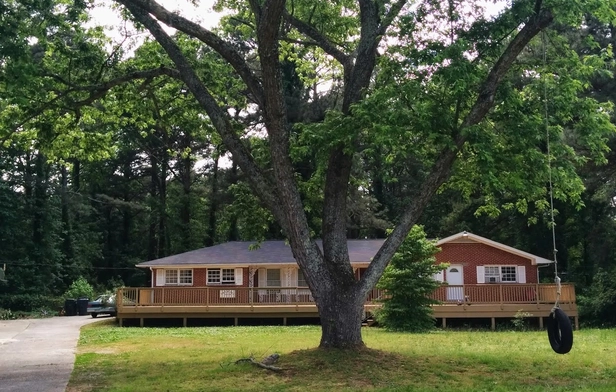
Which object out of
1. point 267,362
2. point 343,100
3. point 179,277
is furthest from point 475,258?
point 267,362

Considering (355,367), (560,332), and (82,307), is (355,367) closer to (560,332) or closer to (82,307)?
(560,332)

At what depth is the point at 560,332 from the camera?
9672mm


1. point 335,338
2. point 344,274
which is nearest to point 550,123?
point 344,274

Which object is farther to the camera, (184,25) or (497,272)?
(497,272)

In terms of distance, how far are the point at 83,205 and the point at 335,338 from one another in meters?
37.2

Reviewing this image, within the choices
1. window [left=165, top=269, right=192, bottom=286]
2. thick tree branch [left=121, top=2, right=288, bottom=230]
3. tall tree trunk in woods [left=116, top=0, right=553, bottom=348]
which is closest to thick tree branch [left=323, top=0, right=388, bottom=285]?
tall tree trunk in woods [left=116, top=0, right=553, bottom=348]

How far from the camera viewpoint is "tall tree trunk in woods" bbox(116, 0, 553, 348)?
11.6 m

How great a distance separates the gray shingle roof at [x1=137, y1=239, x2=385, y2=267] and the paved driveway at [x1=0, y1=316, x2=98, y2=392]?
695 centimetres

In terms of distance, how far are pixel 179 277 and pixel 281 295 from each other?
5.55m

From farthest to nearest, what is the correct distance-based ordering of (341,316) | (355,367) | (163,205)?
(163,205)
(341,316)
(355,367)

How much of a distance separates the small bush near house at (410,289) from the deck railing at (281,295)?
274 centimetres

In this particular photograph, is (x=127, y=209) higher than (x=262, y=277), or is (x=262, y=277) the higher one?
(x=127, y=209)

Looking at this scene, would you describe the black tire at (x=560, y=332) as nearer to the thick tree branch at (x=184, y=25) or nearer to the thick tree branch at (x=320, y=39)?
the thick tree branch at (x=184, y=25)

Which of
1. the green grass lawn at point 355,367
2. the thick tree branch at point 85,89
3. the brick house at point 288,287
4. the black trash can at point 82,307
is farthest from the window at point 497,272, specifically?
the black trash can at point 82,307
